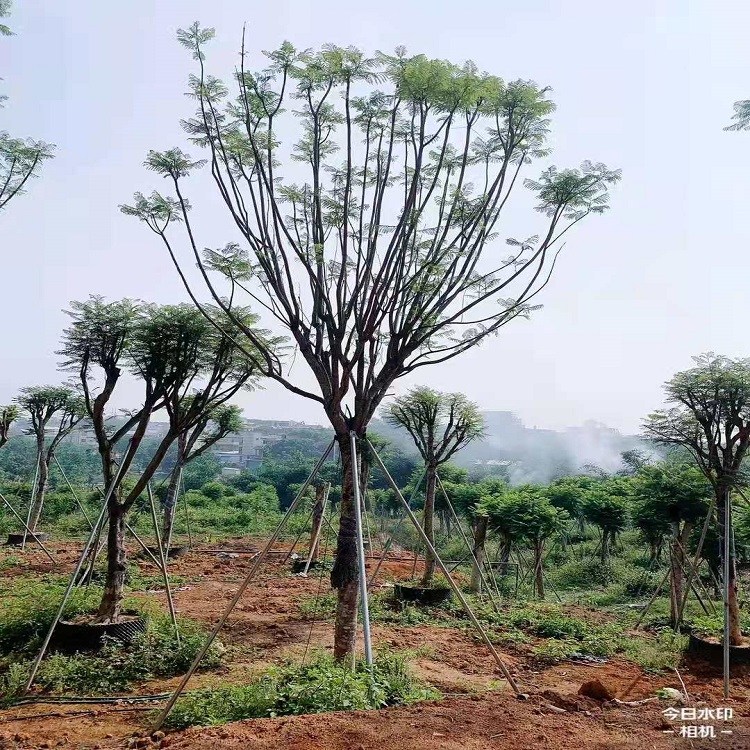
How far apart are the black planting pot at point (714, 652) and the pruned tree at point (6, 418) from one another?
16317 millimetres

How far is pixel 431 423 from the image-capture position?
13289 millimetres

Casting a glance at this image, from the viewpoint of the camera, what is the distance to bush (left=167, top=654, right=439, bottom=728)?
4.71 m

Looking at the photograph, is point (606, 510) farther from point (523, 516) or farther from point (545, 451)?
point (545, 451)

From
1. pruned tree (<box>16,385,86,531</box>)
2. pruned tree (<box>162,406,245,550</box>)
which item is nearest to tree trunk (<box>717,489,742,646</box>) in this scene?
pruned tree (<box>162,406,245,550</box>)

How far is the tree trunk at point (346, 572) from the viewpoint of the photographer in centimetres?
632

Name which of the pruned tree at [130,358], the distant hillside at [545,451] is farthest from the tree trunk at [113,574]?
the distant hillside at [545,451]

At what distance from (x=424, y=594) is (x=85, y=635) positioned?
22.1 ft

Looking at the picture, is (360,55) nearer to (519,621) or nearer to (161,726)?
(161,726)

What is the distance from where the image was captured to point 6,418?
16.3 meters

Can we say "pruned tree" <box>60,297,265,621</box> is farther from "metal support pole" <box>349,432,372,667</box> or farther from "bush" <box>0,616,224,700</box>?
"metal support pole" <box>349,432,372,667</box>

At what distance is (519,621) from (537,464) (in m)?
85.8

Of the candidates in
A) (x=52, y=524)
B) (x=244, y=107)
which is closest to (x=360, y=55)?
(x=244, y=107)

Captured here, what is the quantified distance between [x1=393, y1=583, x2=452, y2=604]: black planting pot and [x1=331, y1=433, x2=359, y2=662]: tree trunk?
20.5ft

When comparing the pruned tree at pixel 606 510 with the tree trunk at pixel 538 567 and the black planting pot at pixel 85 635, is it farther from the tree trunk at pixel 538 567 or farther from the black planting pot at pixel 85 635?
the black planting pot at pixel 85 635
